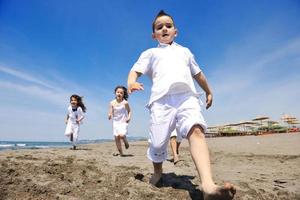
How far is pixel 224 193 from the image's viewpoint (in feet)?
7.25

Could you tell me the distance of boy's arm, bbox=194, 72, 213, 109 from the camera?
359 cm

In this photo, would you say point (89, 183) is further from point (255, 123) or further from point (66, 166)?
point (255, 123)

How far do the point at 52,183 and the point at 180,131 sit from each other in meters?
1.44

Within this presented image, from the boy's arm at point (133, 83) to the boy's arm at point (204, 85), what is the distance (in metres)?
0.74

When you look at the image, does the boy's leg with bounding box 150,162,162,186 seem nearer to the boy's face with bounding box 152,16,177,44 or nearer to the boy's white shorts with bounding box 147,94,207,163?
the boy's white shorts with bounding box 147,94,207,163

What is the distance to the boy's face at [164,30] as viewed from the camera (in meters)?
3.54

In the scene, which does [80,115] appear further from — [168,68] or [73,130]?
[168,68]

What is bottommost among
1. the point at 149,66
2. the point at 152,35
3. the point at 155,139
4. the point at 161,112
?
the point at 155,139

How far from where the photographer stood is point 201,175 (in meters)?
Answer: 2.55

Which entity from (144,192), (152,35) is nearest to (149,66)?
(152,35)

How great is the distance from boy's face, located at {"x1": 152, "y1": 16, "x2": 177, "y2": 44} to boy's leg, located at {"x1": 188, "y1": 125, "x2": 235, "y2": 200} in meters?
1.25

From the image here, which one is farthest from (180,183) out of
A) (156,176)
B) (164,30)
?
(164,30)

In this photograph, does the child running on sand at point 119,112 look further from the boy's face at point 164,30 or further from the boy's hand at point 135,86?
the boy's hand at point 135,86

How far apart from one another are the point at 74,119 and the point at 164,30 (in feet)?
25.7
